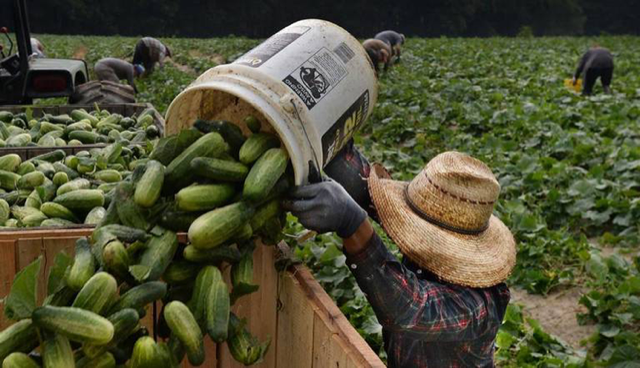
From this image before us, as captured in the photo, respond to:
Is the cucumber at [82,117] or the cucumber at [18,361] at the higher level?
the cucumber at [18,361]

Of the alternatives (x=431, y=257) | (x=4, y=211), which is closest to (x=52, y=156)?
(x=4, y=211)

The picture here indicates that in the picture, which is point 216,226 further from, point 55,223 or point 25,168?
point 25,168

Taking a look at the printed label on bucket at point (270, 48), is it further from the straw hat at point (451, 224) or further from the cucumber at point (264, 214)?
the straw hat at point (451, 224)

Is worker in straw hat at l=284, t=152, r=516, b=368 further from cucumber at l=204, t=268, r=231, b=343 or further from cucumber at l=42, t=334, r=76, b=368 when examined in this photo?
cucumber at l=42, t=334, r=76, b=368

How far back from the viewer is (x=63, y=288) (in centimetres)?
238

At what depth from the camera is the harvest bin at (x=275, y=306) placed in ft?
8.92

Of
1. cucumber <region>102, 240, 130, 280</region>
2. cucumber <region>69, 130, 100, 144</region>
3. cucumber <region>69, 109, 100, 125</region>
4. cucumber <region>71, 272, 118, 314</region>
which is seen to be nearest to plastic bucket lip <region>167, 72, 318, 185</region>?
cucumber <region>102, 240, 130, 280</region>

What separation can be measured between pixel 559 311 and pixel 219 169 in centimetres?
457

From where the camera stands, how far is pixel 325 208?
8.48 ft

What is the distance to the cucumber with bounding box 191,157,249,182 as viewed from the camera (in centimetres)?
256

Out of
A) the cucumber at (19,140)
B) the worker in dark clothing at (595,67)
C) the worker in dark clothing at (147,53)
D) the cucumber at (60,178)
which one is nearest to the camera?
the cucumber at (60,178)

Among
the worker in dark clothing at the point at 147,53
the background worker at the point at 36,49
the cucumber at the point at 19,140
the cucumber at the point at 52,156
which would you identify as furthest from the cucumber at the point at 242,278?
the worker in dark clothing at the point at 147,53

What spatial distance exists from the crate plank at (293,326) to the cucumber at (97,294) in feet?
2.75

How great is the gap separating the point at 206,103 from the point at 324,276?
7.34 ft
